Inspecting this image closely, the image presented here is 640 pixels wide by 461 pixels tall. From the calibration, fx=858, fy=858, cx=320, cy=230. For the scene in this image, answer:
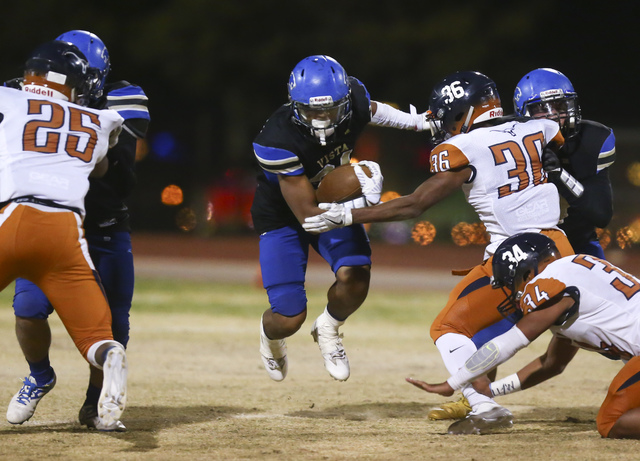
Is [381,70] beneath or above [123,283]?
above

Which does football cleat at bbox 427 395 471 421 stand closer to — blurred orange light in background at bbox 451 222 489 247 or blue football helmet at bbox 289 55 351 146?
blue football helmet at bbox 289 55 351 146

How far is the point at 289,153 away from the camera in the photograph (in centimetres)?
525

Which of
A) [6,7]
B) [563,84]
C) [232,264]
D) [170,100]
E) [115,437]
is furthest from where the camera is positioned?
[170,100]

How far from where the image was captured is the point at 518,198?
4926 mm

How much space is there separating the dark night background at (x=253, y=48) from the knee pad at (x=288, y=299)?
14.7 m

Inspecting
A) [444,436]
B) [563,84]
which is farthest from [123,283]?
[563,84]

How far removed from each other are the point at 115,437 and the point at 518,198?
2.62 meters

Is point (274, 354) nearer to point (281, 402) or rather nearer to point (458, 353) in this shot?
point (281, 402)

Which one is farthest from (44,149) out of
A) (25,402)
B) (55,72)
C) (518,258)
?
(518,258)

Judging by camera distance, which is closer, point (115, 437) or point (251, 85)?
point (115, 437)

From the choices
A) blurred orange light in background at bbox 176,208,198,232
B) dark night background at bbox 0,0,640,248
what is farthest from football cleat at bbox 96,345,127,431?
blurred orange light in background at bbox 176,208,198,232

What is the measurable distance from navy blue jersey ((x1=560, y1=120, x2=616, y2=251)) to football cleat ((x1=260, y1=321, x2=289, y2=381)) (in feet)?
6.72

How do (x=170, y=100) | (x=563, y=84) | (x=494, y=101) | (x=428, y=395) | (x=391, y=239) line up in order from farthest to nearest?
1. (x=170, y=100)
2. (x=391, y=239)
3. (x=428, y=395)
4. (x=563, y=84)
5. (x=494, y=101)

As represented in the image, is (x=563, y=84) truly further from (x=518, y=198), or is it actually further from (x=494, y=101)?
(x=518, y=198)
